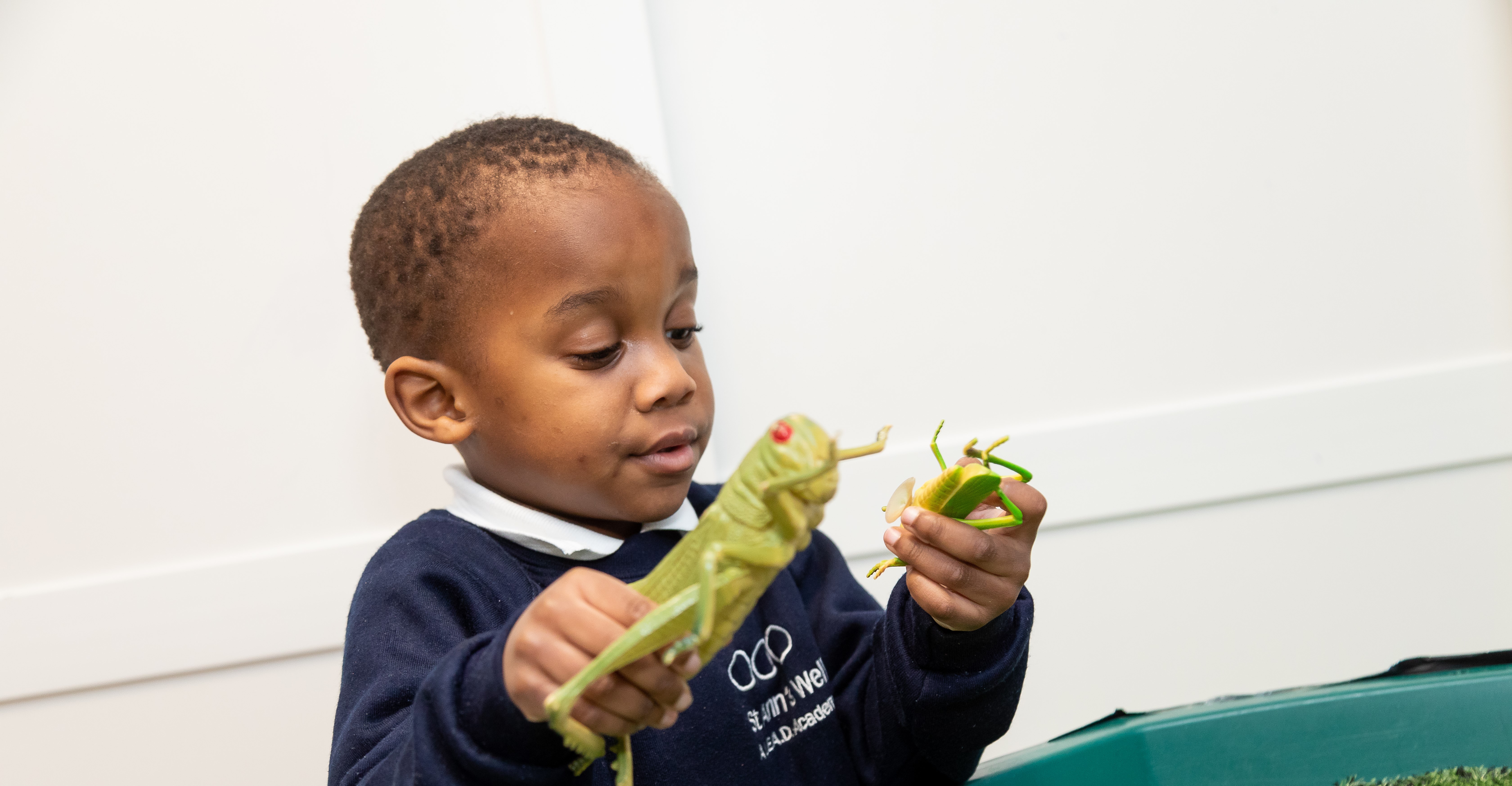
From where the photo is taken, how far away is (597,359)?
51cm

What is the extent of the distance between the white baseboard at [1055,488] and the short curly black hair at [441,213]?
336mm

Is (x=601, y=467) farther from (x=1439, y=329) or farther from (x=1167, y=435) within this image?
(x=1439, y=329)

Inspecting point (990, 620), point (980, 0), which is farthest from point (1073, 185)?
point (990, 620)

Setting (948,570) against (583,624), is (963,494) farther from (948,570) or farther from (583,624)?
(583,624)

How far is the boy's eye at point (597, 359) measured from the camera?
20.1 inches

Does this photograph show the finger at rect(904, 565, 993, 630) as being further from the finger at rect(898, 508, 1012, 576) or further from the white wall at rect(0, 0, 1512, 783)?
the white wall at rect(0, 0, 1512, 783)

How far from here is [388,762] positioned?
1.42ft

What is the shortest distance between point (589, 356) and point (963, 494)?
0.68 ft

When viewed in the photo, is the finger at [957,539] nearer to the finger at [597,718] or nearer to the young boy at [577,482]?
the young boy at [577,482]

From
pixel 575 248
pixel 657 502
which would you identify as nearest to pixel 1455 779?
pixel 657 502

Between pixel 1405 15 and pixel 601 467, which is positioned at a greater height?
pixel 1405 15

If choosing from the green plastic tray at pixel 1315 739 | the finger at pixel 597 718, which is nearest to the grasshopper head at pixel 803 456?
the finger at pixel 597 718

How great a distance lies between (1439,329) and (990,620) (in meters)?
0.62

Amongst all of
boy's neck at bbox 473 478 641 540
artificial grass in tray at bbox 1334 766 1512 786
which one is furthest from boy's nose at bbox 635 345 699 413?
artificial grass in tray at bbox 1334 766 1512 786
